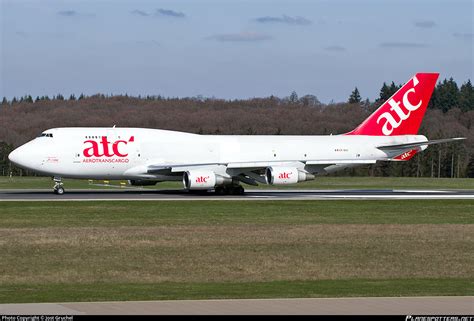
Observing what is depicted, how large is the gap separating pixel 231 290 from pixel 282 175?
3267 centimetres

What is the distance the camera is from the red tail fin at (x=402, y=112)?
61688mm

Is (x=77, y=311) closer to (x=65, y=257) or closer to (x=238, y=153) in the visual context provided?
(x=65, y=257)

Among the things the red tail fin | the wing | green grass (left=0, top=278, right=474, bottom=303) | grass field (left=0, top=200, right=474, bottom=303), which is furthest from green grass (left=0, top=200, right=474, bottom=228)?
green grass (left=0, top=278, right=474, bottom=303)

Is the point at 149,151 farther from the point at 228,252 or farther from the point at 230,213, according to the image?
the point at 228,252

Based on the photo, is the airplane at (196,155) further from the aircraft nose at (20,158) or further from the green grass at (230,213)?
the green grass at (230,213)

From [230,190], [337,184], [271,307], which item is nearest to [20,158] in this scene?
[230,190]

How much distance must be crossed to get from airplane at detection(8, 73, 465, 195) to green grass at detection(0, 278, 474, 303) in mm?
29883

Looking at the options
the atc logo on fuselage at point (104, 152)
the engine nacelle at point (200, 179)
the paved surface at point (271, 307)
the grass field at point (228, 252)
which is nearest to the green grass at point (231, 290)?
the grass field at point (228, 252)

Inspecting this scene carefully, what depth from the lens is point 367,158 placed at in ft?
195

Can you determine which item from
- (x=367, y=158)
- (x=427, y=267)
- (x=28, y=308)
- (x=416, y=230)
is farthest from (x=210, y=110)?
(x=28, y=308)

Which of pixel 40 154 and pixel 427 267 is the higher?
pixel 40 154

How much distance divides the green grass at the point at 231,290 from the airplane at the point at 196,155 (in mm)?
29883

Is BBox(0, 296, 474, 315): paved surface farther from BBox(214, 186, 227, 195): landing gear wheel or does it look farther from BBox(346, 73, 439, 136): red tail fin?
BBox(346, 73, 439, 136): red tail fin

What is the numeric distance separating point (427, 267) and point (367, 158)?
33702 mm
